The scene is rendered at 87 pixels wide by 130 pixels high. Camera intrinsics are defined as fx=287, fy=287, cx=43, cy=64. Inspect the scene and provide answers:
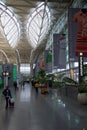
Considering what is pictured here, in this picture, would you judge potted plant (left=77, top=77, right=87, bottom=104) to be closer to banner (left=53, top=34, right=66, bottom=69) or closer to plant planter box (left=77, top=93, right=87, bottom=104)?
plant planter box (left=77, top=93, right=87, bottom=104)

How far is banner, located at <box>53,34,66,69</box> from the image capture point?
3516 cm

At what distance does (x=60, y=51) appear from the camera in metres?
36.0

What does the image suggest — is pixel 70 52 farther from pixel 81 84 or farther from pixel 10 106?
pixel 10 106

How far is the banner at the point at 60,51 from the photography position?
3516cm

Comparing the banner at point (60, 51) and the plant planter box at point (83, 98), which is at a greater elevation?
the banner at point (60, 51)

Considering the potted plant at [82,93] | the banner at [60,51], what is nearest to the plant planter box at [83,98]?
the potted plant at [82,93]

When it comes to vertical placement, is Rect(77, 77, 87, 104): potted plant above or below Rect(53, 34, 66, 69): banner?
below

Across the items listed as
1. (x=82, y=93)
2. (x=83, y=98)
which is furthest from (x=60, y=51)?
(x=83, y=98)

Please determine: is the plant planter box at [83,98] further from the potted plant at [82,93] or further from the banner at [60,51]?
the banner at [60,51]

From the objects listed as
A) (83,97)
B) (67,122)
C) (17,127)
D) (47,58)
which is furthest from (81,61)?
(47,58)

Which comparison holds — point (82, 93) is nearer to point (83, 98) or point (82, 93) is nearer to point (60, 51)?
point (83, 98)

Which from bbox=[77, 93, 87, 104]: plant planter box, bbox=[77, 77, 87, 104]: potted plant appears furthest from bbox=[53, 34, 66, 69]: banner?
bbox=[77, 93, 87, 104]: plant planter box

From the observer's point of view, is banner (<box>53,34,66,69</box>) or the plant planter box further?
banner (<box>53,34,66,69</box>)

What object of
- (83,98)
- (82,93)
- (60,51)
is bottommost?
(83,98)
